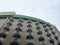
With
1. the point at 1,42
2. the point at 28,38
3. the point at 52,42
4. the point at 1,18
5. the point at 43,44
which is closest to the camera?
the point at 1,42

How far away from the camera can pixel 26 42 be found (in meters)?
7.21

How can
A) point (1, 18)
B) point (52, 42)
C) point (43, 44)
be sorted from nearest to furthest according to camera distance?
point (43, 44) < point (52, 42) < point (1, 18)

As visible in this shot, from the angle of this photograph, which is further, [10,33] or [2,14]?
[2,14]

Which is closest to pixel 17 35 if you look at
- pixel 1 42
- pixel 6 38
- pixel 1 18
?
pixel 6 38

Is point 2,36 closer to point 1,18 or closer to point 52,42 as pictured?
point 52,42

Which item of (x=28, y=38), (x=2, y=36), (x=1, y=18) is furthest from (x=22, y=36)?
(x=1, y=18)

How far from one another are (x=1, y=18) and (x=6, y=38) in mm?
4284

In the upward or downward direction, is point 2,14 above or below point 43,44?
above

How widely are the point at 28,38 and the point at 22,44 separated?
1.73 ft

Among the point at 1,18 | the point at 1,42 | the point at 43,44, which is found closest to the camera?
the point at 1,42

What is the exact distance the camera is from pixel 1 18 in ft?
37.8

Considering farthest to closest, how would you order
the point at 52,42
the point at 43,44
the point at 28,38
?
the point at 52,42 < the point at 28,38 < the point at 43,44

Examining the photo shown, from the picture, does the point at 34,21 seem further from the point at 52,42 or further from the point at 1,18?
the point at 52,42

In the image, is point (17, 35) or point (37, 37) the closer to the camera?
point (17, 35)
